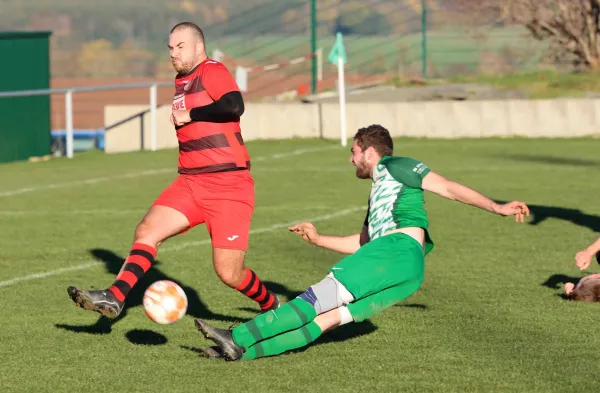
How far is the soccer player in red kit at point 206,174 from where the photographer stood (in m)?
8.03

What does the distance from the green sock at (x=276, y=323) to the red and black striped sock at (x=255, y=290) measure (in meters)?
0.92

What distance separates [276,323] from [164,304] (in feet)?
2.70

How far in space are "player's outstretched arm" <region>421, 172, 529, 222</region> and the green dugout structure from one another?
17.2 meters

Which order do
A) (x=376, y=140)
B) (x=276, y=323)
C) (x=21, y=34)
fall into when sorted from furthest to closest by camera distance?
(x=21, y=34)
(x=376, y=140)
(x=276, y=323)

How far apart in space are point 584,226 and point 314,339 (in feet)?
21.2

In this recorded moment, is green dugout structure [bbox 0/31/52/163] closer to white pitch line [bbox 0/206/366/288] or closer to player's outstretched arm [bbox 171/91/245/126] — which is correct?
white pitch line [bbox 0/206/366/288]

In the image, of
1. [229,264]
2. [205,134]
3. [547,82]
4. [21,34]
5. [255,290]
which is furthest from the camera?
[547,82]

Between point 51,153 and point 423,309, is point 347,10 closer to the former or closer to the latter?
point 51,153

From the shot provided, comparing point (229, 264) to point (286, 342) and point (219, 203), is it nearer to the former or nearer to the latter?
point (219, 203)

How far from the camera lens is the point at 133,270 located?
7930 millimetres

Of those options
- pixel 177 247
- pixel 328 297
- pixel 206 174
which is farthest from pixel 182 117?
pixel 177 247

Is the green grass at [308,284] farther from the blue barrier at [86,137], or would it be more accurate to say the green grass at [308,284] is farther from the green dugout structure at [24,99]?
the blue barrier at [86,137]

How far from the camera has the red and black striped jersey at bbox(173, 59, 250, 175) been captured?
8.12 metres

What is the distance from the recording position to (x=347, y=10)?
106 feet
